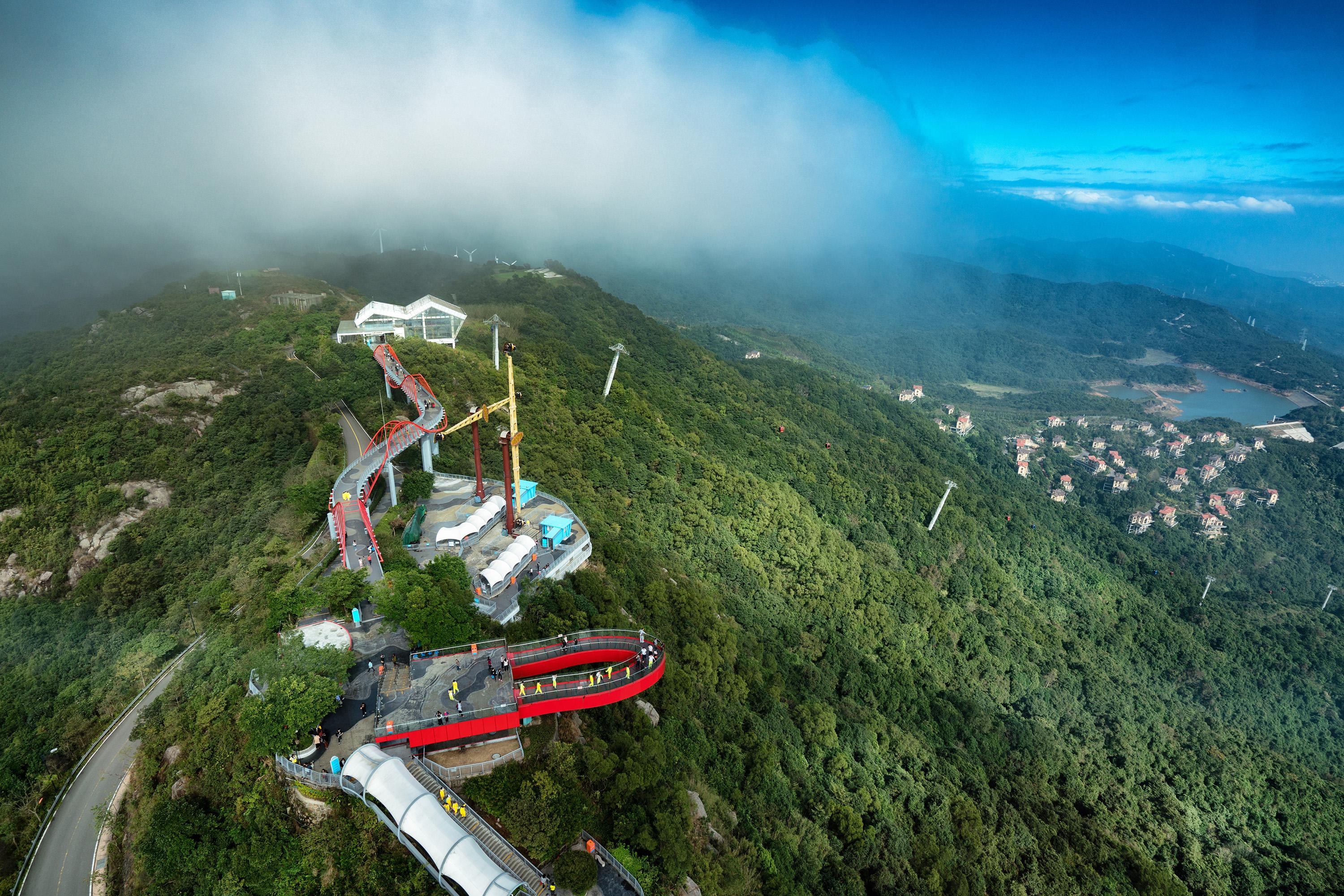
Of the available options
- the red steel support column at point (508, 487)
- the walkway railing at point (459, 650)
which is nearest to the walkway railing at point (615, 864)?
the walkway railing at point (459, 650)

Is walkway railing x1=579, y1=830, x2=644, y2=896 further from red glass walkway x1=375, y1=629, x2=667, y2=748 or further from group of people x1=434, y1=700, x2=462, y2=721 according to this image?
group of people x1=434, y1=700, x2=462, y2=721

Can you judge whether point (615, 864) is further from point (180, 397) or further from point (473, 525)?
point (180, 397)

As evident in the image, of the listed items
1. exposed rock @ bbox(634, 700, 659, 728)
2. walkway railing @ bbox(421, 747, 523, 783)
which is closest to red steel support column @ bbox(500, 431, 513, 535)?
exposed rock @ bbox(634, 700, 659, 728)

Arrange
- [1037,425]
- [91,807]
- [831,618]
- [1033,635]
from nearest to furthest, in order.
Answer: [91,807], [831,618], [1033,635], [1037,425]

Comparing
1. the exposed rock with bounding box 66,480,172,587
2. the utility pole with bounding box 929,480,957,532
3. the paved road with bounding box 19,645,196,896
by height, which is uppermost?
the exposed rock with bounding box 66,480,172,587

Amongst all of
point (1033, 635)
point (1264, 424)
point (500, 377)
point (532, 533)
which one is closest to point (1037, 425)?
point (1264, 424)

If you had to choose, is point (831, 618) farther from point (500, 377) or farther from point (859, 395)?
→ point (859, 395)

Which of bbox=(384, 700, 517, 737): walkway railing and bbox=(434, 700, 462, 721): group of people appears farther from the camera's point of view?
bbox=(434, 700, 462, 721): group of people
